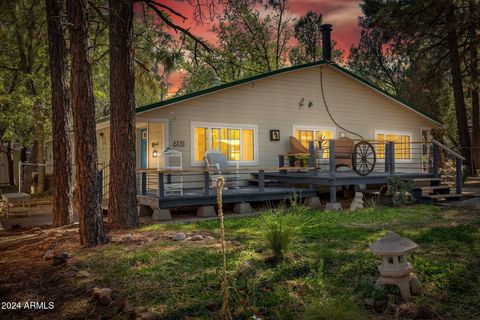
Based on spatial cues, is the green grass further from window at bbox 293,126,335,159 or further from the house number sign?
window at bbox 293,126,335,159

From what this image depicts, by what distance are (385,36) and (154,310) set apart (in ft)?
68.0

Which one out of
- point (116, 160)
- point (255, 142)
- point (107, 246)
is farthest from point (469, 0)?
point (107, 246)

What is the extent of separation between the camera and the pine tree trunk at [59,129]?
8.13 m

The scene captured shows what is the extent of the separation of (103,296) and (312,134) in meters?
11.3

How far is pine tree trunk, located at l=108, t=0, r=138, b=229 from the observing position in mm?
7508

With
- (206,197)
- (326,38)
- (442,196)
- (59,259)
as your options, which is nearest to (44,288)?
(59,259)

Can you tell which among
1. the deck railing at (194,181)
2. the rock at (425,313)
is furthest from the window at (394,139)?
the rock at (425,313)

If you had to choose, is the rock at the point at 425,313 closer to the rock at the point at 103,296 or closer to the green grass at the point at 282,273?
the green grass at the point at 282,273

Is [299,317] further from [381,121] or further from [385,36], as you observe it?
[385,36]

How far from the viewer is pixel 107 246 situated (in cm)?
565

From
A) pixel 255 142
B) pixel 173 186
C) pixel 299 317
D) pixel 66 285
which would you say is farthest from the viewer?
pixel 255 142

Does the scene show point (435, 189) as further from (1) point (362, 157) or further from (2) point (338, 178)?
(2) point (338, 178)

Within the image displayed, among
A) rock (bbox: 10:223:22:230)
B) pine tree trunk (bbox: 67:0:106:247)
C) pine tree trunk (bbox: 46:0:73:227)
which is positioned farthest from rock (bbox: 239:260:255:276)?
rock (bbox: 10:223:22:230)

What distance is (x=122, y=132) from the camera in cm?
760
